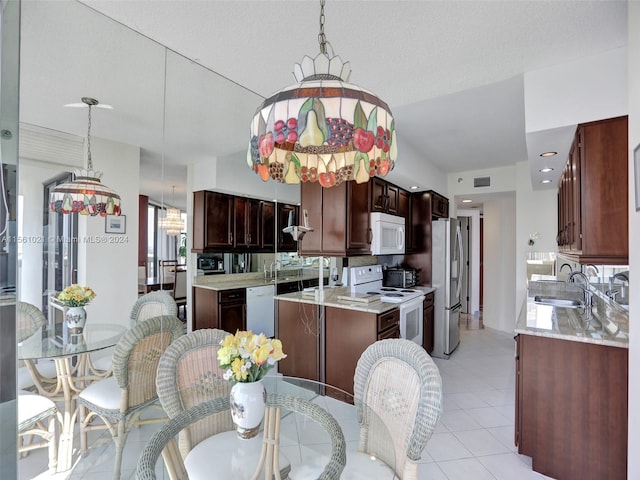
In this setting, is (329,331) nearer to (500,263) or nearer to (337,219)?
(337,219)

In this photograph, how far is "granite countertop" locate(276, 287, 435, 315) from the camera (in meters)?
2.78

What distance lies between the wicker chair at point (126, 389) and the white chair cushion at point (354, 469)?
3.07 ft

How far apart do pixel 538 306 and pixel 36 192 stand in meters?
3.73

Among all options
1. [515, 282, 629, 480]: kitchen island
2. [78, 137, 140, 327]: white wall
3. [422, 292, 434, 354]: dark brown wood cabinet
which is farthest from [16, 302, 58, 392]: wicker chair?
[422, 292, 434, 354]: dark brown wood cabinet

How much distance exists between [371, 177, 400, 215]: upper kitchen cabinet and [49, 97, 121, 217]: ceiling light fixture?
226 centimetres

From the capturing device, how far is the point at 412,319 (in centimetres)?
342

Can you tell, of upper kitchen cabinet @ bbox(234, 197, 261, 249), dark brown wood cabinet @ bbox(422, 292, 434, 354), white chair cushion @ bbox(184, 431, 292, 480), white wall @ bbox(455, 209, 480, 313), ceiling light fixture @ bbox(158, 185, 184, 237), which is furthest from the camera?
white wall @ bbox(455, 209, 480, 313)

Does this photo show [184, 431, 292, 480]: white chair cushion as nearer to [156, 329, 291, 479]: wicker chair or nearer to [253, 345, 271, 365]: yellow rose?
[156, 329, 291, 479]: wicker chair

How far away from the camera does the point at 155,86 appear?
216cm

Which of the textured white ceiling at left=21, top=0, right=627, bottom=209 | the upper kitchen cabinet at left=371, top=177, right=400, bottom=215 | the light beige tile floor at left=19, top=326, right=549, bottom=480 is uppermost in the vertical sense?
the textured white ceiling at left=21, top=0, right=627, bottom=209

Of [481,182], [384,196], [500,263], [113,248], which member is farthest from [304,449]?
[500,263]

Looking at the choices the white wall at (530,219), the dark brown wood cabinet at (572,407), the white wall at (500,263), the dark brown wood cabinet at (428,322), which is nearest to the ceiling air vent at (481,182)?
the white wall at (530,219)

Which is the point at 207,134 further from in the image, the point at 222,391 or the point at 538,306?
the point at 538,306

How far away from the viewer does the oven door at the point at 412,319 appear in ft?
10.3
